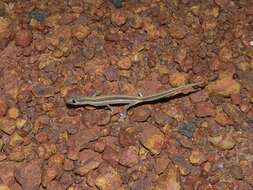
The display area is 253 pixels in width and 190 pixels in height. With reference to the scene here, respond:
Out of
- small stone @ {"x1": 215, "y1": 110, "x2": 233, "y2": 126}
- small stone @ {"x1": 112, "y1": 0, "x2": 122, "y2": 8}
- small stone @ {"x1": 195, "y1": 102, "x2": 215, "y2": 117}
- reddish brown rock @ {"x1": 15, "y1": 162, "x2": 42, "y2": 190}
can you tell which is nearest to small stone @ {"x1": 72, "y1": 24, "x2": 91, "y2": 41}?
small stone @ {"x1": 112, "y1": 0, "x2": 122, "y2": 8}

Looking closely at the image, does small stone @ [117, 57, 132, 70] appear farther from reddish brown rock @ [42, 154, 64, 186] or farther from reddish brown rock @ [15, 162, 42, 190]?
reddish brown rock @ [15, 162, 42, 190]

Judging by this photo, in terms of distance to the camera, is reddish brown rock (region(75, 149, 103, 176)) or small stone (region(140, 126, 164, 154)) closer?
reddish brown rock (region(75, 149, 103, 176))

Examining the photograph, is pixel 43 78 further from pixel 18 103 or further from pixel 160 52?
pixel 160 52

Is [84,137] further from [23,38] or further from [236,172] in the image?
[236,172]

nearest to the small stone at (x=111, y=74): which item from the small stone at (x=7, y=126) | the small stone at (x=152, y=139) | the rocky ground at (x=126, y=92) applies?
the rocky ground at (x=126, y=92)

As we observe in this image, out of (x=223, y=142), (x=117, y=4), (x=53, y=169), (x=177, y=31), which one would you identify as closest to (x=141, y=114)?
(x=223, y=142)

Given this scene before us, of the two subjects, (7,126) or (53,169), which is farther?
(7,126)

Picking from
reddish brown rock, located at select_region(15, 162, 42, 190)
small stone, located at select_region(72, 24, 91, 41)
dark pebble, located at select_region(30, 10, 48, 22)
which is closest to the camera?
reddish brown rock, located at select_region(15, 162, 42, 190)
